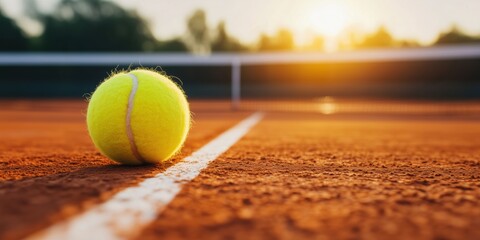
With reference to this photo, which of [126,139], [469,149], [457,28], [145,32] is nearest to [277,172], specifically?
[126,139]

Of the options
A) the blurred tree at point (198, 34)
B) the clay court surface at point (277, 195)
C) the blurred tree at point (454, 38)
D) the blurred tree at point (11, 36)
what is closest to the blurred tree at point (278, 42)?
the blurred tree at point (198, 34)

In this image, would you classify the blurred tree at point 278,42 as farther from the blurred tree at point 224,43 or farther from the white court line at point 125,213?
the white court line at point 125,213

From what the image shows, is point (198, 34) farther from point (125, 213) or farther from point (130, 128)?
point (125, 213)

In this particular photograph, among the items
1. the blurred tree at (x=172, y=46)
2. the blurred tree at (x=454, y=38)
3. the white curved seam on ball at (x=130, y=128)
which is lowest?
the white curved seam on ball at (x=130, y=128)

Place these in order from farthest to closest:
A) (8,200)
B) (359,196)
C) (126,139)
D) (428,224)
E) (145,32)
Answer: (145,32)
(126,139)
(359,196)
(8,200)
(428,224)

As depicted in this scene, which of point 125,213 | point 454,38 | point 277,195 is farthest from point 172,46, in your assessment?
point 125,213

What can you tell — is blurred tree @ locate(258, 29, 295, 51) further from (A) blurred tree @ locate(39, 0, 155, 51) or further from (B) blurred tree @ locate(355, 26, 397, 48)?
(A) blurred tree @ locate(39, 0, 155, 51)

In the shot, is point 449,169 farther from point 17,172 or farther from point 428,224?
point 17,172
